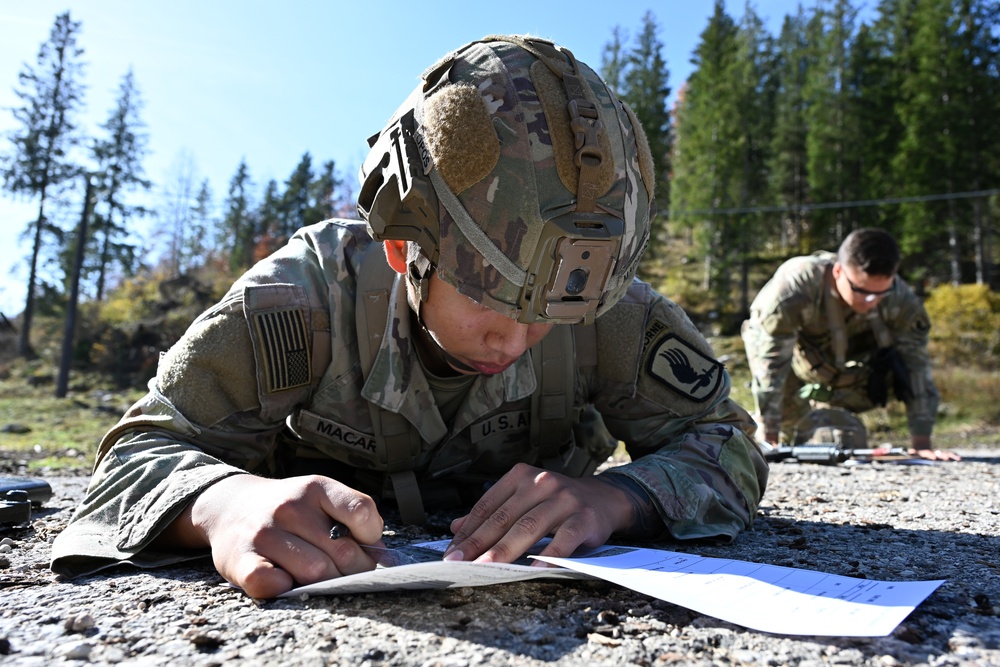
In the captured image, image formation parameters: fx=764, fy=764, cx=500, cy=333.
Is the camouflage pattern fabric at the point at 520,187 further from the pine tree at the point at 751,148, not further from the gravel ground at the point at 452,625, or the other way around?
the pine tree at the point at 751,148

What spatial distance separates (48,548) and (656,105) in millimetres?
36563

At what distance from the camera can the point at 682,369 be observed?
2285mm

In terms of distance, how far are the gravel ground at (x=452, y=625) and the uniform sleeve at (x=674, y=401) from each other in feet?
0.90

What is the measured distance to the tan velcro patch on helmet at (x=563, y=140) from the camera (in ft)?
5.71

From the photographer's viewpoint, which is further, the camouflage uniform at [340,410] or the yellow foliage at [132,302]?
the yellow foliage at [132,302]

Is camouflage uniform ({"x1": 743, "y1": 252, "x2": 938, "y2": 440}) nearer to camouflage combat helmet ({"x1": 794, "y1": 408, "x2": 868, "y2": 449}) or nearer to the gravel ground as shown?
camouflage combat helmet ({"x1": 794, "y1": 408, "x2": 868, "y2": 449})

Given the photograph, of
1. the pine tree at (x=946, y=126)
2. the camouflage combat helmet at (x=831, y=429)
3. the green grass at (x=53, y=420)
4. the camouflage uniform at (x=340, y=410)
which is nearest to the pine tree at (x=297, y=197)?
the green grass at (x=53, y=420)

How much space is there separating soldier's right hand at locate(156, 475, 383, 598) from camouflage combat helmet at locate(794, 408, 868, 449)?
6.31 metres

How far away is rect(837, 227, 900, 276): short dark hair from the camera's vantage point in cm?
629

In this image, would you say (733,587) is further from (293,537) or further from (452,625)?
(293,537)

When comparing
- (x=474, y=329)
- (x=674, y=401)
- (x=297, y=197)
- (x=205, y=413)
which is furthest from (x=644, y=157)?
(x=297, y=197)

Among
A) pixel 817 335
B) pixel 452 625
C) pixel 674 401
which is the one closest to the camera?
pixel 452 625

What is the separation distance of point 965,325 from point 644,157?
2180 cm

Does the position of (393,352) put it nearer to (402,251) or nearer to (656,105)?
(402,251)
